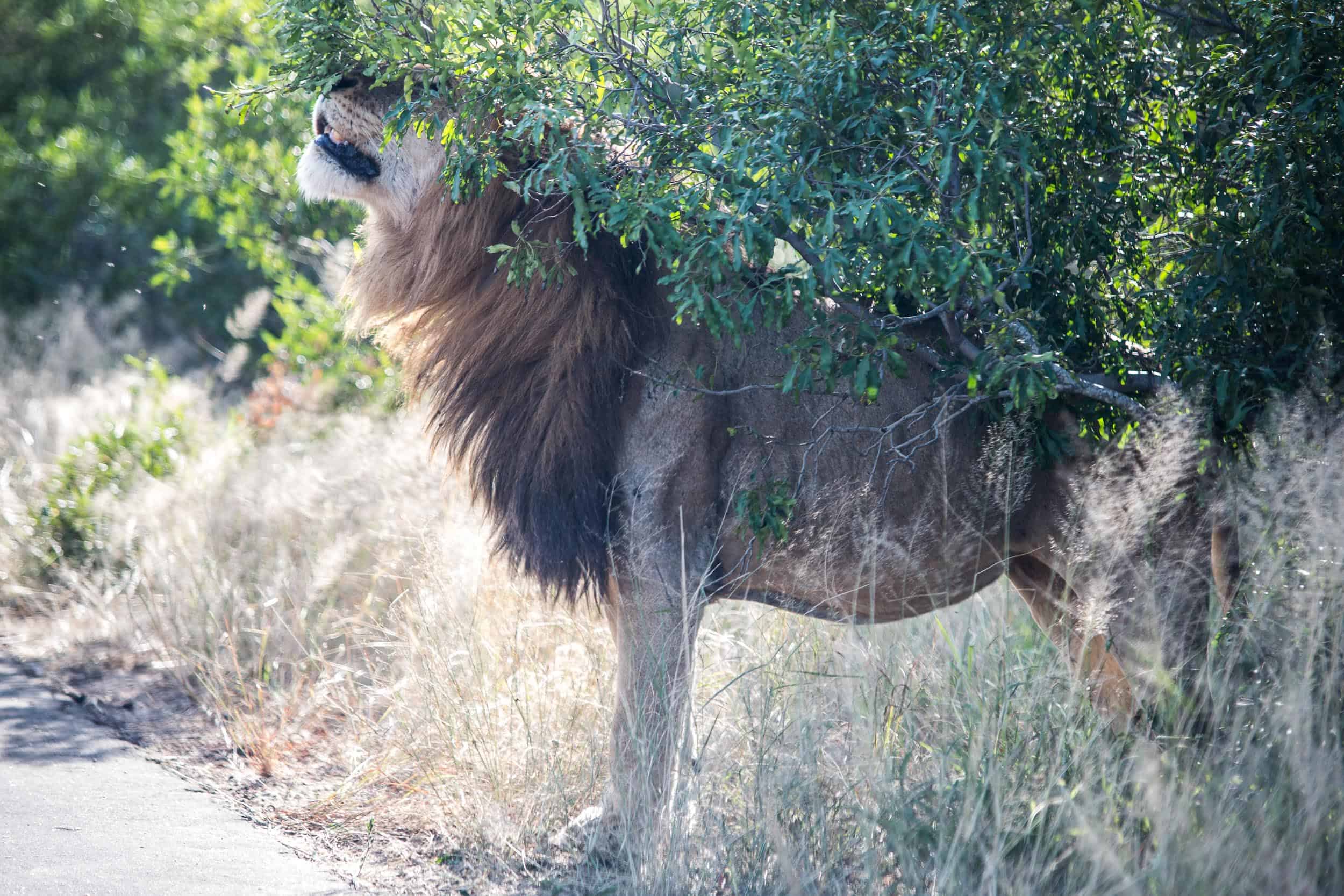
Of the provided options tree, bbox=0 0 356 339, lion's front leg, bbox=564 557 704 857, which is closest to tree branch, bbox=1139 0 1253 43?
lion's front leg, bbox=564 557 704 857

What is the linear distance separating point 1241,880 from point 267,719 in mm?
3498

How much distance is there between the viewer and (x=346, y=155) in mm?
3338

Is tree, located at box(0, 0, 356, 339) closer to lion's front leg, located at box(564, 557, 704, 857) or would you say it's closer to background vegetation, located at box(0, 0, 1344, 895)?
background vegetation, located at box(0, 0, 1344, 895)

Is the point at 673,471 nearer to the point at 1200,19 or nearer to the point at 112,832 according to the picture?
the point at 1200,19

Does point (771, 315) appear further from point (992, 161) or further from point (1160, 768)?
point (1160, 768)

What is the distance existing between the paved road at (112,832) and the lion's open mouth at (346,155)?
2050mm

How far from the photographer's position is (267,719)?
4500 mm

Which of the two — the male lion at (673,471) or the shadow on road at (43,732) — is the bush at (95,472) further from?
the male lion at (673,471)

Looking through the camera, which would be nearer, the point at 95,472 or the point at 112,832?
the point at 112,832

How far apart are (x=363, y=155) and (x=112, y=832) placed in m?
2.19

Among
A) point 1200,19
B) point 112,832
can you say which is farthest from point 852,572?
point 112,832

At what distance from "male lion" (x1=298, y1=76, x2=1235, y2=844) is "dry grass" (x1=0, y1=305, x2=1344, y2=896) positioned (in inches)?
8.7

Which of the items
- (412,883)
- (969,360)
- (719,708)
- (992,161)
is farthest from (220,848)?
(992,161)

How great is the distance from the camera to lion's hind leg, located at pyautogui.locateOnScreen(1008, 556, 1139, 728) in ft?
10.9
